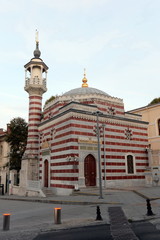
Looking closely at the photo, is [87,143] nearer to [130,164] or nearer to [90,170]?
[90,170]

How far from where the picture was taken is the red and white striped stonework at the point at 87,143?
19361 millimetres

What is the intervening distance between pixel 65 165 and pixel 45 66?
1366 centimetres

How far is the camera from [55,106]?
80.5 ft

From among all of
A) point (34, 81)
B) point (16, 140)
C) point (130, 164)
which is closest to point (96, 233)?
point (130, 164)

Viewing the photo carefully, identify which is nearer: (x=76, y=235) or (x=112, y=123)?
(x=76, y=235)

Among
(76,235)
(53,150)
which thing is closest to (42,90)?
(53,150)

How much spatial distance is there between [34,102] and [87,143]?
943 centimetres

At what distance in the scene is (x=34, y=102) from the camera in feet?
84.5

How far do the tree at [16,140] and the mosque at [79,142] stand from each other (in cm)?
395

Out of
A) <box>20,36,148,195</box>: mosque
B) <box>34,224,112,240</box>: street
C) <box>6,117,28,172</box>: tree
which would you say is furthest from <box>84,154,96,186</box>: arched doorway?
<box>34,224,112,240</box>: street

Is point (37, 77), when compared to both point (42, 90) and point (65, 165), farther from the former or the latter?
point (65, 165)

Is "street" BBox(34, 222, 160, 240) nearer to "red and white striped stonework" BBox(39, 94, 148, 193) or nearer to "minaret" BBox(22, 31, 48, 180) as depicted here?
"red and white striped stonework" BBox(39, 94, 148, 193)

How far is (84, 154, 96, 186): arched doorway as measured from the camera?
1962 cm

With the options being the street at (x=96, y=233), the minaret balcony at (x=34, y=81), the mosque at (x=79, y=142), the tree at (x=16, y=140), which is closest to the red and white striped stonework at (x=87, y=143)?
the mosque at (x=79, y=142)
